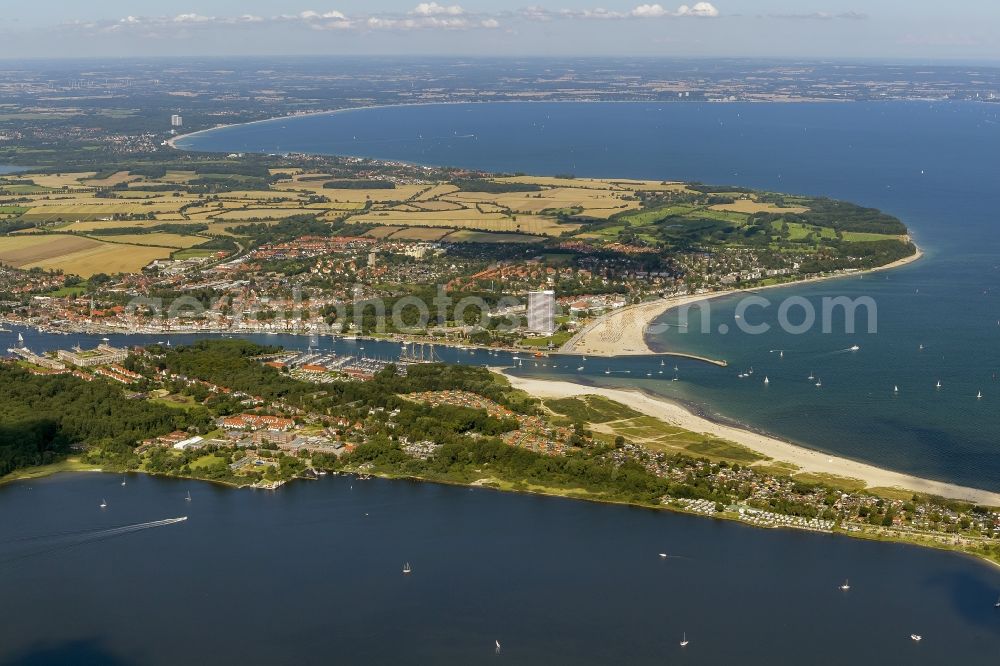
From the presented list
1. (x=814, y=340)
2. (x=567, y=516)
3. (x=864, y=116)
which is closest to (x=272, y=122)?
(x=864, y=116)

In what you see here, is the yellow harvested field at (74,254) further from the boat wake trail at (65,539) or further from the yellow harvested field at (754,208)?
the yellow harvested field at (754,208)

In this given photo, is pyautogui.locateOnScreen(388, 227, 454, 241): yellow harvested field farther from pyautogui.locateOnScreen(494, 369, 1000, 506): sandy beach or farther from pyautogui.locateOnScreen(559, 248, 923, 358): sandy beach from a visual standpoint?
pyautogui.locateOnScreen(494, 369, 1000, 506): sandy beach

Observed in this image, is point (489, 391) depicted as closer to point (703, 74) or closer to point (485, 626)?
point (485, 626)

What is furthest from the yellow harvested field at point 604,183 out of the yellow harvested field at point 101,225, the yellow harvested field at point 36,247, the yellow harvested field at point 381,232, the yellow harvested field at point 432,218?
the yellow harvested field at point 36,247

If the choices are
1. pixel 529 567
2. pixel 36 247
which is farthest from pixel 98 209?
pixel 529 567

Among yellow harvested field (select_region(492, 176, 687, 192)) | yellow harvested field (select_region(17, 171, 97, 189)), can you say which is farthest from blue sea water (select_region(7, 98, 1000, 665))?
yellow harvested field (select_region(17, 171, 97, 189))
